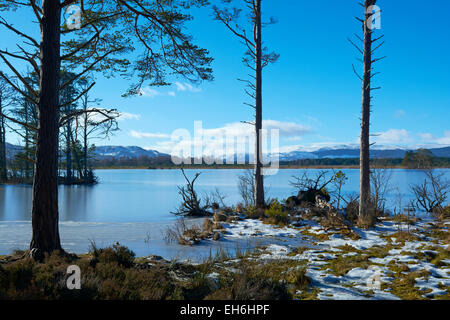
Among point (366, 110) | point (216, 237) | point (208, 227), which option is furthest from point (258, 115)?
point (216, 237)

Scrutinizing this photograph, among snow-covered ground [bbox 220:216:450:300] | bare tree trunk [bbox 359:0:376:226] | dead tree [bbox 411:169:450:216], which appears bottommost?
snow-covered ground [bbox 220:216:450:300]

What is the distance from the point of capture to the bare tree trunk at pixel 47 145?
16.6ft

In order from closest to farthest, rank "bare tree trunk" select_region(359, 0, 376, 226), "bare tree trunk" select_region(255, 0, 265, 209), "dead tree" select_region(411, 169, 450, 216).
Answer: "bare tree trunk" select_region(359, 0, 376, 226) → "dead tree" select_region(411, 169, 450, 216) → "bare tree trunk" select_region(255, 0, 265, 209)

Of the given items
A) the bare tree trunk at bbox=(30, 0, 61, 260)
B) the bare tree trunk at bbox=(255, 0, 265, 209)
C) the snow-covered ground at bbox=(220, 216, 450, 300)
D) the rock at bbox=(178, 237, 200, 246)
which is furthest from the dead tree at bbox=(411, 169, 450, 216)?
the bare tree trunk at bbox=(30, 0, 61, 260)

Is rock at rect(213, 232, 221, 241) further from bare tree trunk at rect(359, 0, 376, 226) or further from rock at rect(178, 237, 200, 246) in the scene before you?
bare tree trunk at rect(359, 0, 376, 226)

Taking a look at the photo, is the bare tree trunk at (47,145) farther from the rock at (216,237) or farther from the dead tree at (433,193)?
the dead tree at (433,193)

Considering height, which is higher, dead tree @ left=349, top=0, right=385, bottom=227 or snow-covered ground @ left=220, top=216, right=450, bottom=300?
dead tree @ left=349, top=0, right=385, bottom=227

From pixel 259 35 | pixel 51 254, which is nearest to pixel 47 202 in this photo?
pixel 51 254

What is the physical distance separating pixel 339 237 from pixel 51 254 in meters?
5.99

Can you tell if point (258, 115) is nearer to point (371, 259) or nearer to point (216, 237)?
point (216, 237)

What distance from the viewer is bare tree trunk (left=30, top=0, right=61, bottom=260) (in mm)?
5055

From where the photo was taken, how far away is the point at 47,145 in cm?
508

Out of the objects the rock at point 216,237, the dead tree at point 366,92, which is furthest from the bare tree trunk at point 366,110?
the rock at point 216,237

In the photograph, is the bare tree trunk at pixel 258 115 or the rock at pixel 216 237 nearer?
the rock at pixel 216 237
